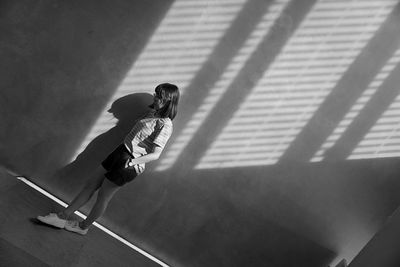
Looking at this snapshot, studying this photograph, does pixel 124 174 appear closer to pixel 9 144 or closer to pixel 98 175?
pixel 98 175

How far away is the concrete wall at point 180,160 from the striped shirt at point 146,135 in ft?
1.44

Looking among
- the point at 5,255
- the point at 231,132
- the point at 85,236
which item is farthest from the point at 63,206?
the point at 231,132

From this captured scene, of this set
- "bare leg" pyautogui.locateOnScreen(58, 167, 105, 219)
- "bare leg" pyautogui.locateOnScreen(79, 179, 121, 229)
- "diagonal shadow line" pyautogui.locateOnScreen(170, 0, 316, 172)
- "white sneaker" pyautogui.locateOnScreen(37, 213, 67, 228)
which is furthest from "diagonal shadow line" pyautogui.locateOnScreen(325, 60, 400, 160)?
"white sneaker" pyautogui.locateOnScreen(37, 213, 67, 228)

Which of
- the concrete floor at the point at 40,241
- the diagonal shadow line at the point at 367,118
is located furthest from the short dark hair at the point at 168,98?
the diagonal shadow line at the point at 367,118

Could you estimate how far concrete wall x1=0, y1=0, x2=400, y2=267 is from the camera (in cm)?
488

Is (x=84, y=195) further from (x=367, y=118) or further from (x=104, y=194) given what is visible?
(x=367, y=118)

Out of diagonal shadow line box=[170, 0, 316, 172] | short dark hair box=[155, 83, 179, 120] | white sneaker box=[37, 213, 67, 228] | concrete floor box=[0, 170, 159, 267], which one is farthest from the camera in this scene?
diagonal shadow line box=[170, 0, 316, 172]

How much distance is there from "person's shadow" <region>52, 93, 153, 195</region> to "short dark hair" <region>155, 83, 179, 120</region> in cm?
39

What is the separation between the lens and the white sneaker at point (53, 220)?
4410mm

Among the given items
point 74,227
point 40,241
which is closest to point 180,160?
point 74,227

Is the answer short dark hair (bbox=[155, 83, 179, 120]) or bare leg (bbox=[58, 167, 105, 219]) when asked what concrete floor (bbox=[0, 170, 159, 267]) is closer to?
bare leg (bbox=[58, 167, 105, 219])

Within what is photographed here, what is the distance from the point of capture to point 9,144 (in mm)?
5039

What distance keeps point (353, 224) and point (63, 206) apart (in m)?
2.51

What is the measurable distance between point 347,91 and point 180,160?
151cm
